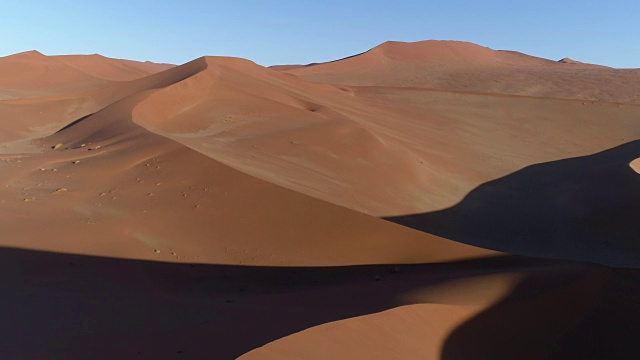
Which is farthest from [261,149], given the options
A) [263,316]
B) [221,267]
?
[263,316]

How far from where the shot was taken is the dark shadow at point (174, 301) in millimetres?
3908

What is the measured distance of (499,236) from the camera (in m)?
10.0

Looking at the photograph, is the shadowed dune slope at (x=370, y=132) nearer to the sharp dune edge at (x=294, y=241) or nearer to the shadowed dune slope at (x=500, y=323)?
the sharp dune edge at (x=294, y=241)

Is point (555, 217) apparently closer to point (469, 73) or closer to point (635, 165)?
point (635, 165)

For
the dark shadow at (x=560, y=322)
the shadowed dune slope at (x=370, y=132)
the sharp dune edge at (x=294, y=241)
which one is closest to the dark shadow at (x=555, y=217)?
the sharp dune edge at (x=294, y=241)

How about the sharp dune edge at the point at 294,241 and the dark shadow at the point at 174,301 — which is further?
the sharp dune edge at the point at 294,241

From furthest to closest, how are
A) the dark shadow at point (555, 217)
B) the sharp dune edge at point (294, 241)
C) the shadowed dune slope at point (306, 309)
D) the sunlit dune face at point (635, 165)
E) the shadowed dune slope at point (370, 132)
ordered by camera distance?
the sunlit dune face at point (635, 165) < the shadowed dune slope at point (370, 132) < the dark shadow at point (555, 217) < the sharp dune edge at point (294, 241) < the shadowed dune slope at point (306, 309)

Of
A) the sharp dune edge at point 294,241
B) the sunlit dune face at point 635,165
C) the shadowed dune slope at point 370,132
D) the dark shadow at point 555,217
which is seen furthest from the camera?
the sunlit dune face at point 635,165

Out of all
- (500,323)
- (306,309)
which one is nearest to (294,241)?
(306,309)

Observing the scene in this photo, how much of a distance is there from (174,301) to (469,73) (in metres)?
42.3

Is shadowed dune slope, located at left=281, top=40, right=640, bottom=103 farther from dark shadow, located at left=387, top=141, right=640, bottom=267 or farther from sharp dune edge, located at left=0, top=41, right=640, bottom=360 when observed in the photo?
dark shadow, located at left=387, top=141, right=640, bottom=267

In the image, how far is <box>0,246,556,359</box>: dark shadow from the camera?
3908mm

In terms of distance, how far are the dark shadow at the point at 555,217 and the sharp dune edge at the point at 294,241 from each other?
0.06 m

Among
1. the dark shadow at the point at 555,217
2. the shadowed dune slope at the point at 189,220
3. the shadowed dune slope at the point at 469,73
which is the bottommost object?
the dark shadow at the point at 555,217
